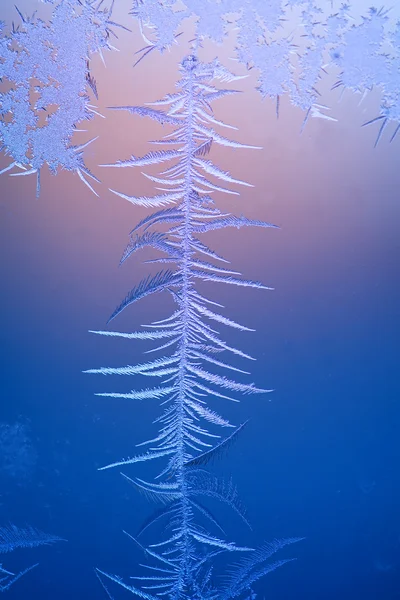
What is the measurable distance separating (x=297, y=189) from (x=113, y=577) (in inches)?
26.3

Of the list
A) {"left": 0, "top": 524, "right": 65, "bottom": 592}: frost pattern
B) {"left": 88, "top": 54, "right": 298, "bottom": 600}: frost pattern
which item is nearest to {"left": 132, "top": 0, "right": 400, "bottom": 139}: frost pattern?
{"left": 88, "top": 54, "right": 298, "bottom": 600}: frost pattern

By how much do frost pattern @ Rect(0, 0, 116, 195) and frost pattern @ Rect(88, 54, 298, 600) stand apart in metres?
0.09

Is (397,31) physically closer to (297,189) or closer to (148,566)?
(297,189)

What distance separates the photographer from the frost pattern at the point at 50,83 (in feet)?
2.08

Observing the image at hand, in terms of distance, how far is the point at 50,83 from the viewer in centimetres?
65

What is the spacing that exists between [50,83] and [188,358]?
463 mm

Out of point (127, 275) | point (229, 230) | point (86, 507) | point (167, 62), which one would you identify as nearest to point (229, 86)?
point (167, 62)

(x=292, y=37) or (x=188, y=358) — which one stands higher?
(x=292, y=37)

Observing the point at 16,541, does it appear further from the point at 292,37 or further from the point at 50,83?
the point at 292,37

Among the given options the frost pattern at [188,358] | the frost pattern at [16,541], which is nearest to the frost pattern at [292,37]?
the frost pattern at [188,358]

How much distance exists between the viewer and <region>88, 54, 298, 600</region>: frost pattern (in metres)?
0.64

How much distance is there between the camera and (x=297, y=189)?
653 mm

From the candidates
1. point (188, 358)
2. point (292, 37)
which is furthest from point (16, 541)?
point (292, 37)

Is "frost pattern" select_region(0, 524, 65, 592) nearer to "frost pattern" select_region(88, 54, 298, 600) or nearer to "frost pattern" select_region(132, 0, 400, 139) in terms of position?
"frost pattern" select_region(88, 54, 298, 600)
